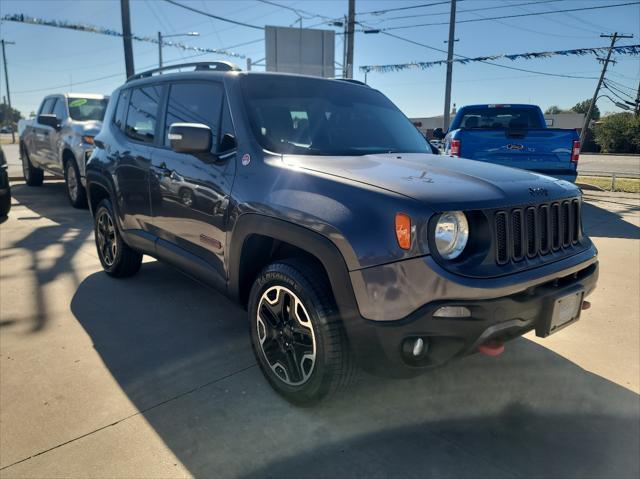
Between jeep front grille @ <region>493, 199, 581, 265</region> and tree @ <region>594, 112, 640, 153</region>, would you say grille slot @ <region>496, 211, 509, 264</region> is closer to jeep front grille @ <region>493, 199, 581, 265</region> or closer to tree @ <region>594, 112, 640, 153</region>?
jeep front grille @ <region>493, 199, 581, 265</region>

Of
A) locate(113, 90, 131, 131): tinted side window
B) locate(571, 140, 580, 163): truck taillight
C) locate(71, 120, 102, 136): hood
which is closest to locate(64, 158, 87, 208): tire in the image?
locate(71, 120, 102, 136): hood

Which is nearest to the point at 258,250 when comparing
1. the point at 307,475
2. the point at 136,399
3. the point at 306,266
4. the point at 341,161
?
the point at 306,266

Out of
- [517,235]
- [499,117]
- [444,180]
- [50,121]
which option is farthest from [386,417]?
[499,117]

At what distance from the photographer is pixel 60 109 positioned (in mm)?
9258

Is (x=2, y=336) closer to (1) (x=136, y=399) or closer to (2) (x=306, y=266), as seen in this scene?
(1) (x=136, y=399)

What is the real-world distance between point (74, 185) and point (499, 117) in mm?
8258

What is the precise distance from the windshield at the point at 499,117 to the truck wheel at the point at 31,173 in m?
9.59

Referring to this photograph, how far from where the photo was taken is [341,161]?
276 centimetres

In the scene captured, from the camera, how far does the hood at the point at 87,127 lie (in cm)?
815

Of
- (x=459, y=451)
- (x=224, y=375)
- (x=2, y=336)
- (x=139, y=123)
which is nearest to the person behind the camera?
(x=459, y=451)

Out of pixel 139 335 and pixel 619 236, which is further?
pixel 619 236

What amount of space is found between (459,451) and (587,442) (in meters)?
0.66

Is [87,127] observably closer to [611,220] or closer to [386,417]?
[386,417]

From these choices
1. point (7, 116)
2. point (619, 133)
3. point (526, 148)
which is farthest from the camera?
point (7, 116)
